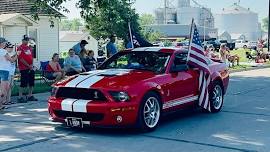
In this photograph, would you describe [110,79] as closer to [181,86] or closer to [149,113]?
[149,113]

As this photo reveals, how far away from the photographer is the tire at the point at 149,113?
313 inches

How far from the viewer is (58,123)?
8977 millimetres

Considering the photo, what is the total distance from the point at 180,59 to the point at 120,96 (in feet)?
7.45

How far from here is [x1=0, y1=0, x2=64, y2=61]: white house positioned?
26344 millimetres

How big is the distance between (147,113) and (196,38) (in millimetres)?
2497

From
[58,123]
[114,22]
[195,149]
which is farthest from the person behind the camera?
[114,22]

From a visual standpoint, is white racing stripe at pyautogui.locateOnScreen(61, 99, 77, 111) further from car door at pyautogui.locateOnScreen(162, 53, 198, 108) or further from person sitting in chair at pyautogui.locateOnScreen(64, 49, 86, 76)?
person sitting in chair at pyautogui.locateOnScreen(64, 49, 86, 76)

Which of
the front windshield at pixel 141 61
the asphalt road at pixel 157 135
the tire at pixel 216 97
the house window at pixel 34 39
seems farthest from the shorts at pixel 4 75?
the house window at pixel 34 39

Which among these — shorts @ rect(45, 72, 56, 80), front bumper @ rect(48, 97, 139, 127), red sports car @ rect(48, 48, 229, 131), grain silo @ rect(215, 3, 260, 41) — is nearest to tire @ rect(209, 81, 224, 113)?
red sports car @ rect(48, 48, 229, 131)

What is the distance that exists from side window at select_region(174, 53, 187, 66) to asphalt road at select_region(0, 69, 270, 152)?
44.3 inches

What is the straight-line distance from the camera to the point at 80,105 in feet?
25.5

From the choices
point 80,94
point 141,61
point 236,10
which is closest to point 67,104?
point 80,94

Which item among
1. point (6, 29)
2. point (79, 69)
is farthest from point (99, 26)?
point (79, 69)

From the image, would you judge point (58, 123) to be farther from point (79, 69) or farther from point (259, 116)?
point (79, 69)
